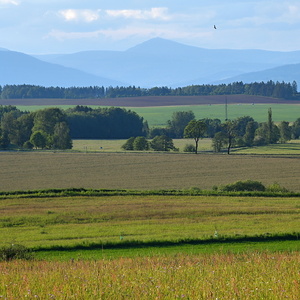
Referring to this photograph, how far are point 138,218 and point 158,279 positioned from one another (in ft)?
60.3

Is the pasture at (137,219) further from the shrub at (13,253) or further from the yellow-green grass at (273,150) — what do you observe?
the yellow-green grass at (273,150)

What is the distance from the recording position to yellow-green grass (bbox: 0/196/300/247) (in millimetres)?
23797

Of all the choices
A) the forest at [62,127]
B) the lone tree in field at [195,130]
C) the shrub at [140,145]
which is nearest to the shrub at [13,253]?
the lone tree in field at [195,130]

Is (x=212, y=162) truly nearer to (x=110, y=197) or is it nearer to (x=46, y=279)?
(x=110, y=197)

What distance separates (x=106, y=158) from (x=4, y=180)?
22.2 meters

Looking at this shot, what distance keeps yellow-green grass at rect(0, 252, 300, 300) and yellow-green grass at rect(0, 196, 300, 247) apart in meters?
7.76

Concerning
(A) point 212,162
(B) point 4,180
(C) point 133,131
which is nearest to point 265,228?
(B) point 4,180

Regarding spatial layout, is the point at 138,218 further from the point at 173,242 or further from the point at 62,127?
the point at 62,127

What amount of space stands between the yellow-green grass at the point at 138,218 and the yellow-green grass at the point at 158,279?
7.76 meters

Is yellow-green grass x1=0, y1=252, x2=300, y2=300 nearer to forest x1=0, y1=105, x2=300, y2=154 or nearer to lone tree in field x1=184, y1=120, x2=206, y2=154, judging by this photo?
forest x1=0, y1=105, x2=300, y2=154

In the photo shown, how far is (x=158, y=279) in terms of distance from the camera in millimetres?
11836

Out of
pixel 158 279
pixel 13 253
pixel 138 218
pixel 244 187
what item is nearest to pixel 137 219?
pixel 138 218

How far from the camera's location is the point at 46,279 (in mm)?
12039

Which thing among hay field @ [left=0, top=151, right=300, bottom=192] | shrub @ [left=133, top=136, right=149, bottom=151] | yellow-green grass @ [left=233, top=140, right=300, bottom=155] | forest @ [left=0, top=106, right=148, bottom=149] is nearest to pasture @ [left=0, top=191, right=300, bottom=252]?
hay field @ [left=0, top=151, right=300, bottom=192]
